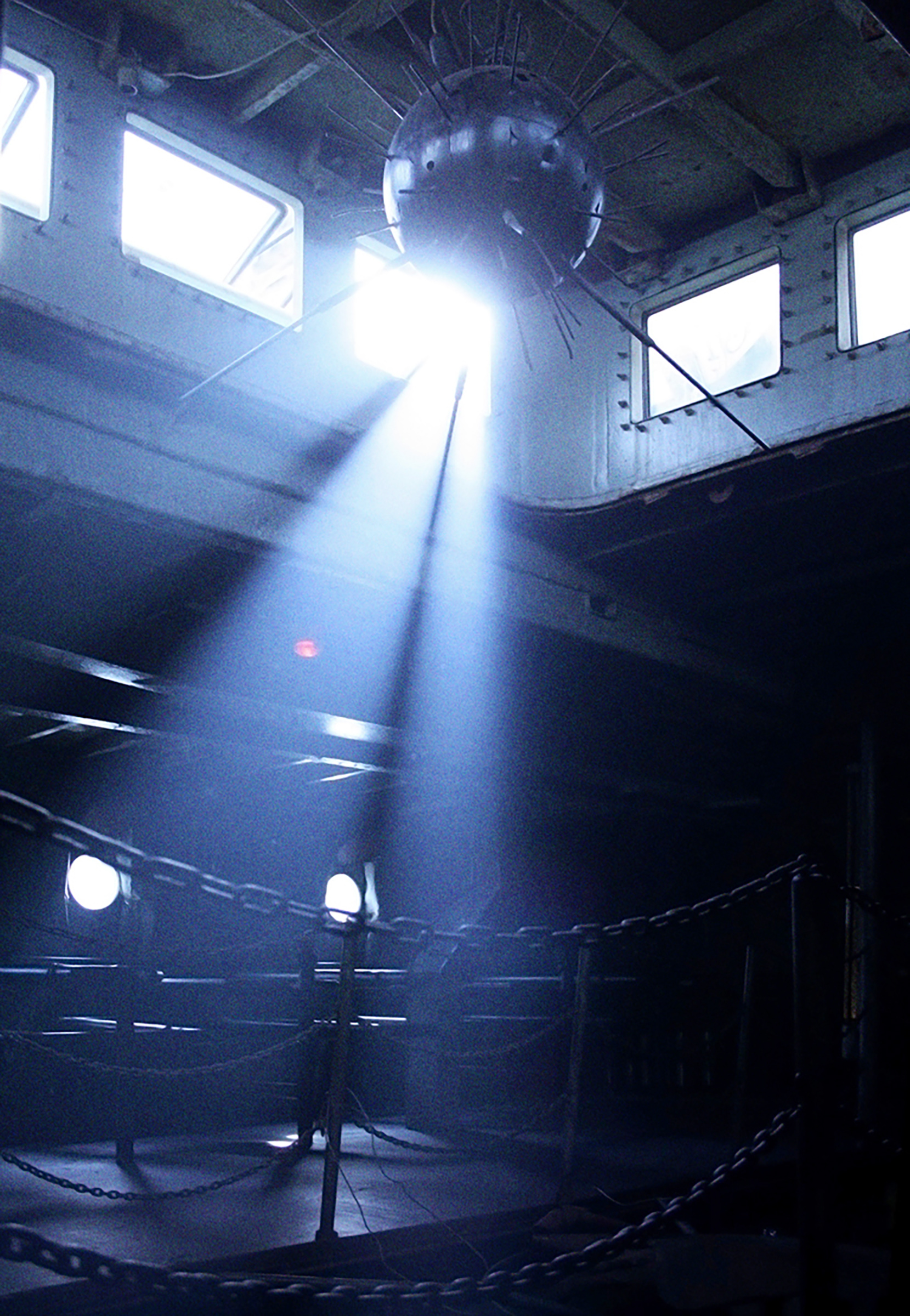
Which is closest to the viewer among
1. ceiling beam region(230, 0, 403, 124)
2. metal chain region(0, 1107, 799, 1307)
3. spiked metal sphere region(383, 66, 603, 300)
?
metal chain region(0, 1107, 799, 1307)

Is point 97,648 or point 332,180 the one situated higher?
point 332,180

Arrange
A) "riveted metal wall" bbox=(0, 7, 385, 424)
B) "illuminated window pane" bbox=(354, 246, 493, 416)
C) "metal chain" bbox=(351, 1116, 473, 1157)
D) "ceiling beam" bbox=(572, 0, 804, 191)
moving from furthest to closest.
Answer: "illuminated window pane" bbox=(354, 246, 493, 416)
"ceiling beam" bbox=(572, 0, 804, 191)
"riveted metal wall" bbox=(0, 7, 385, 424)
"metal chain" bbox=(351, 1116, 473, 1157)

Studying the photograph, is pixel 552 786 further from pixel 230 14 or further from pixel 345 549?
pixel 230 14

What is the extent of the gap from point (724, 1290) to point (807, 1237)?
0.21 metres

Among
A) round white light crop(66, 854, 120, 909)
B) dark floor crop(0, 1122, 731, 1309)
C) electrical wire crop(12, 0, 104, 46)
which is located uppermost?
electrical wire crop(12, 0, 104, 46)

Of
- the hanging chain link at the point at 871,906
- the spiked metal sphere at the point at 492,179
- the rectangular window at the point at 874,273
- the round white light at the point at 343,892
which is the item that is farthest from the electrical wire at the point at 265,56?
the round white light at the point at 343,892

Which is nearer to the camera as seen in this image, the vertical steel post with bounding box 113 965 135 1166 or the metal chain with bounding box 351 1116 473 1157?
the metal chain with bounding box 351 1116 473 1157

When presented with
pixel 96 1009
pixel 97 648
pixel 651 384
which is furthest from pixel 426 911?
pixel 651 384

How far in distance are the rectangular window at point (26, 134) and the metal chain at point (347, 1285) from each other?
541cm

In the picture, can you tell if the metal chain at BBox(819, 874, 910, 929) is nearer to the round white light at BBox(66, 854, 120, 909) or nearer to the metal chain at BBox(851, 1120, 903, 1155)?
the metal chain at BBox(851, 1120, 903, 1155)

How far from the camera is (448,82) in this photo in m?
3.59

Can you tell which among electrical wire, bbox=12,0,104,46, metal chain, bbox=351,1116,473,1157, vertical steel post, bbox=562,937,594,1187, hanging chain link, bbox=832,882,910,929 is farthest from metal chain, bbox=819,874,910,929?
electrical wire, bbox=12,0,104,46

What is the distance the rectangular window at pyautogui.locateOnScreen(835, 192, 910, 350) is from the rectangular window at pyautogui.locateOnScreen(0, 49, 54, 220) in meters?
5.04

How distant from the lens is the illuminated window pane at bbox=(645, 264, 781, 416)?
27.7 ft
